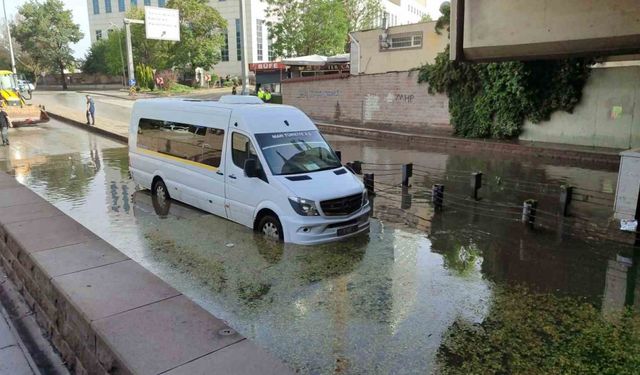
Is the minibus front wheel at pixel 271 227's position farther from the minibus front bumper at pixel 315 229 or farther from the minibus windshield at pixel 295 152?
the minibus windshield at pixel 295 152

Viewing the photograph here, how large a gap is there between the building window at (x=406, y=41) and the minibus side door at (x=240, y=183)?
23.1m

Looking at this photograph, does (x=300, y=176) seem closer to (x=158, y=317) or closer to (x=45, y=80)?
(x=158, y=317)

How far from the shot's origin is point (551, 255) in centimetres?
802

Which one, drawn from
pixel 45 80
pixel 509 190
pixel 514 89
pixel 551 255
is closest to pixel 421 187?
pixel 509 190

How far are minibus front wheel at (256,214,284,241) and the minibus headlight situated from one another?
19.7 inches

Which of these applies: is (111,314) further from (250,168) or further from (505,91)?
(505,91)

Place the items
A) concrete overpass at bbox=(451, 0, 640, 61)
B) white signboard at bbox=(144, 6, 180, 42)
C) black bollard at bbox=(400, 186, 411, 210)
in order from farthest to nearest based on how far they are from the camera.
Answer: white signboard at bbox=(144, 6, 180, 42) < black bollard at bbox=(400, 186, 411, 210) < concrete overpass at bbox=(451, 0, 640, 61)

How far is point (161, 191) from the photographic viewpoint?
37.6 feet

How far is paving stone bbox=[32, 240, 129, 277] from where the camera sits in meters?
5.50

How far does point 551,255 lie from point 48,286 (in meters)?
7.31

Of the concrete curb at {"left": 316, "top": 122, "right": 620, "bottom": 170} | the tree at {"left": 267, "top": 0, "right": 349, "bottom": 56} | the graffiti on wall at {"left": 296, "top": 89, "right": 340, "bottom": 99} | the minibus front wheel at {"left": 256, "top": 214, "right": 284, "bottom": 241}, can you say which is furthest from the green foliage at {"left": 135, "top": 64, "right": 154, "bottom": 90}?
the minibus front wheel at {"left": 256, "top": 214, "right": 284, "bottom": 241}

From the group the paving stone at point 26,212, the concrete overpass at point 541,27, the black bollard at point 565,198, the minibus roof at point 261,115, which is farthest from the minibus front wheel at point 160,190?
the black bollard at point 565,198

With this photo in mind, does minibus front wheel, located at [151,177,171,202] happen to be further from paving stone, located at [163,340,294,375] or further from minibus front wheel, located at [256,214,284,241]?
paving stone, located at [163,340,294,375]

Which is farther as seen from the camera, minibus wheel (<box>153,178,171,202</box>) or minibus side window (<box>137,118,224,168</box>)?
minibus wheel (<box>153,178,171,202</box>)
